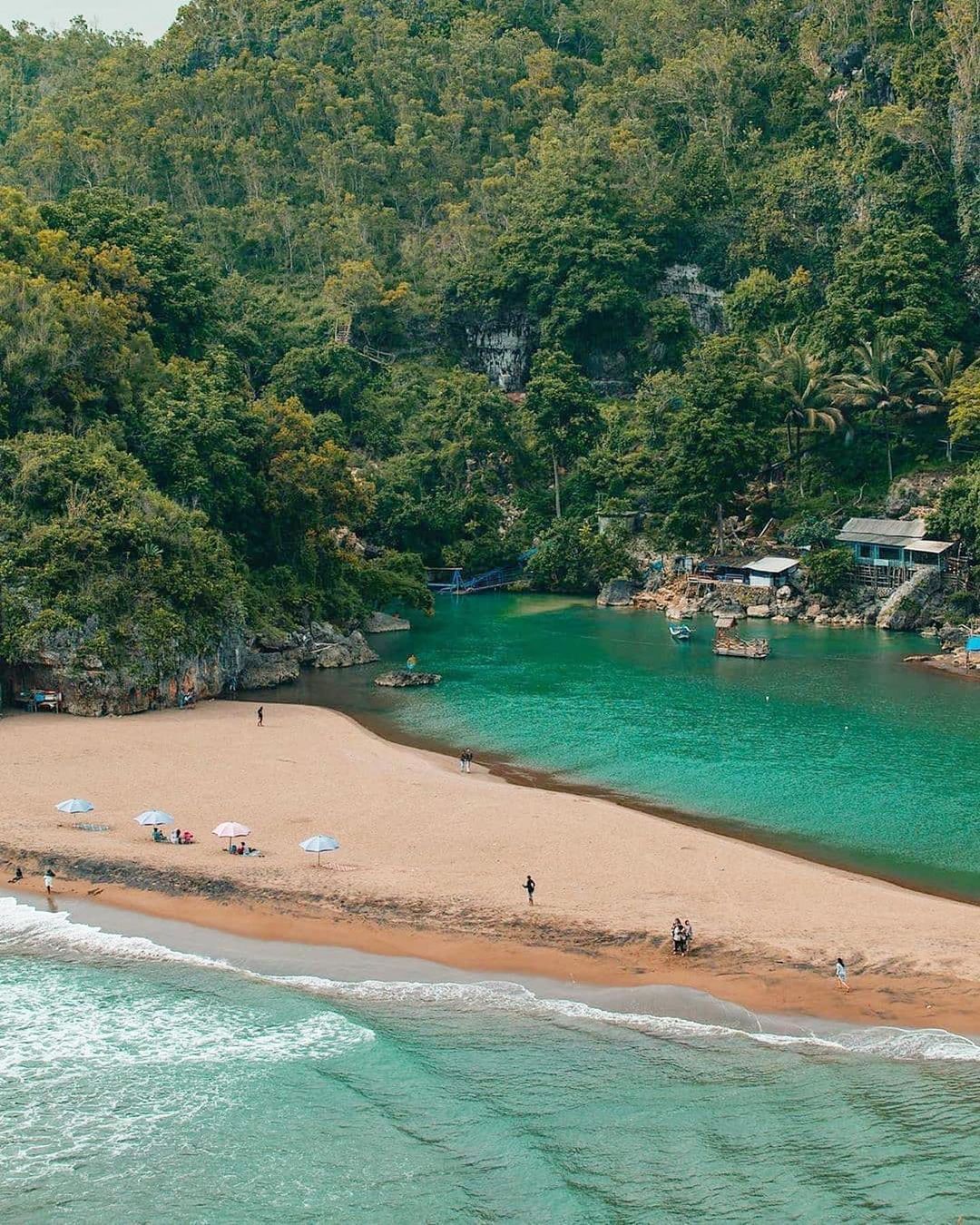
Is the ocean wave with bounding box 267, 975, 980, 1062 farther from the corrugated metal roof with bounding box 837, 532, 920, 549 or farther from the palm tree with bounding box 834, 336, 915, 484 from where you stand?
the palm tree with bounding box 834, 336, 915, 484

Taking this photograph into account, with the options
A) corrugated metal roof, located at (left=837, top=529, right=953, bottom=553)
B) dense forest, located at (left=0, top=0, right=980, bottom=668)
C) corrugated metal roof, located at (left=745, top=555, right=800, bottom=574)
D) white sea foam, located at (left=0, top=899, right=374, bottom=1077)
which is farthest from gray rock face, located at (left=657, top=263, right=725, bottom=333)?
white sea foam, located at (left=0, top=899, right=374, bottom=1077)

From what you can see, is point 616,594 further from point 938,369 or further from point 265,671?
point 265,671

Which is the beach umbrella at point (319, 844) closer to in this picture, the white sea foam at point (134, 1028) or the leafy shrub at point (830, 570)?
the white sea foam at point (134, 1028)

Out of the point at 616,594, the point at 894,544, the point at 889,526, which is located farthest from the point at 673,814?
the point at 616,594

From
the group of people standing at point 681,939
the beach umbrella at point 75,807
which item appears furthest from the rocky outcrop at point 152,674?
the group of people standing at point 681,939

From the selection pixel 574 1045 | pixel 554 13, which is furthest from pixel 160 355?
pixel 554 13
